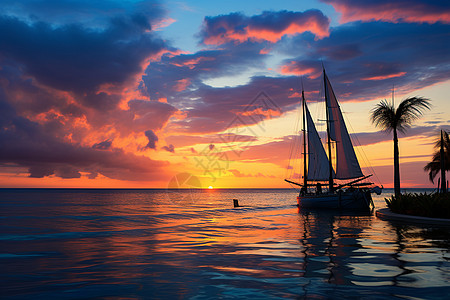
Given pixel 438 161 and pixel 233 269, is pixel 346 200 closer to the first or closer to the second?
pixel 438 161

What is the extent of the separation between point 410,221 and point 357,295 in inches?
805

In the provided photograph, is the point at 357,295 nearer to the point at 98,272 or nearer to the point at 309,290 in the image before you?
the point at 309,290

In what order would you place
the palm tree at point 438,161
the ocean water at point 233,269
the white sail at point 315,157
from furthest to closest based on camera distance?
the white sail at point 315,157
the palm tree at point 438,161
the ocean water at point 233,269

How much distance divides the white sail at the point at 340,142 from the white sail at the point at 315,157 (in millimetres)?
7377

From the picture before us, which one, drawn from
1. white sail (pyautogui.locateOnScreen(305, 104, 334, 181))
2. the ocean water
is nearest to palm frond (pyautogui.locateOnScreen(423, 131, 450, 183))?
white sail (pyautogui.locateOnScreen(305, 104, 334, 181))

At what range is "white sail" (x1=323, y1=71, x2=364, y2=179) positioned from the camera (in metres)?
52.7

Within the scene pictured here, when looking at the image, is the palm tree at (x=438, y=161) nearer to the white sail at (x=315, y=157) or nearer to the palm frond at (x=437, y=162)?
the palm frond at (x=437, y=162)

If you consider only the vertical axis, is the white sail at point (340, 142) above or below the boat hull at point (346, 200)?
above

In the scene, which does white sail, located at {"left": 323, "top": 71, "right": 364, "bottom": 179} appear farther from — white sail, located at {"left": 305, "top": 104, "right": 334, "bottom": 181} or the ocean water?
the ocean water

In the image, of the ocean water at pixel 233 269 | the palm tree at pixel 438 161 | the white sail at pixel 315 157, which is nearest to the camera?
the ocean water at pixel 233 269

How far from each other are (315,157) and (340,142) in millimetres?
9595

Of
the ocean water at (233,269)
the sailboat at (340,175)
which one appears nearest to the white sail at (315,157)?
the sailboat at (340,175)

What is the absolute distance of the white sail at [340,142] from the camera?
52.7 metres

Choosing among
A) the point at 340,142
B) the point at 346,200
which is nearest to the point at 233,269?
the point at 346,200
